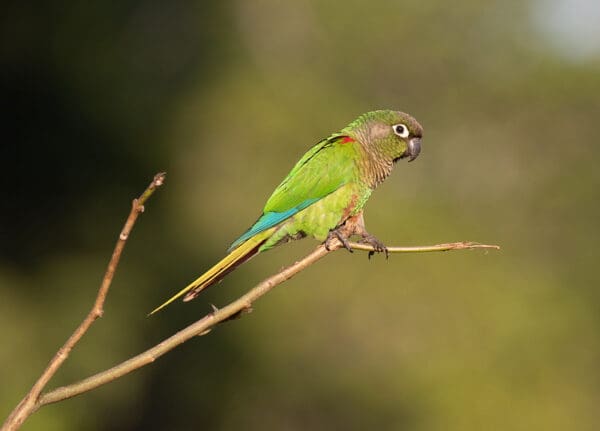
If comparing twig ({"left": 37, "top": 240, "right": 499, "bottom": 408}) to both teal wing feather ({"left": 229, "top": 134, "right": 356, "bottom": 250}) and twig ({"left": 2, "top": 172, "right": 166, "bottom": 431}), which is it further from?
teal wing feather ({"left": 229, "top": 134, "right": 356, "bottom": 250})

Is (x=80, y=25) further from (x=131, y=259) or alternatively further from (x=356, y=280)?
(x=356, y=280)

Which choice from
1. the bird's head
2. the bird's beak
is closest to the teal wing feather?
the bird's head

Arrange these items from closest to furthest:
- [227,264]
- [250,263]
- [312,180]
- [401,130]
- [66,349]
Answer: [66,349] < [227,264] < [312,180] < [401,130] < [250,263]

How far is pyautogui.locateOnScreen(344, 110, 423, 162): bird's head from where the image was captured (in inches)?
124

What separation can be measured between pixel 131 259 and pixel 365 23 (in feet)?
A: 21.5

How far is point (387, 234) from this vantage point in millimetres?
8281

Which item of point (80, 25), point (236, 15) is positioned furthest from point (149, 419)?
point (236, 15)

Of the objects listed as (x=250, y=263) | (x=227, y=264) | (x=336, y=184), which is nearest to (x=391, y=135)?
(x=336, y=184)

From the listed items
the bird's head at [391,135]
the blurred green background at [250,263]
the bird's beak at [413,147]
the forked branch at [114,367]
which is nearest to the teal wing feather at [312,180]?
the bird's head at [391,135]

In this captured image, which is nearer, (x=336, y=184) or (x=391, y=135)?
(x=336, y=184)

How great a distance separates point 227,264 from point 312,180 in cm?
71

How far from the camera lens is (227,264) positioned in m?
2.36

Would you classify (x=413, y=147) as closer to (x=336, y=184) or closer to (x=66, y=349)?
(x=336, y=184)

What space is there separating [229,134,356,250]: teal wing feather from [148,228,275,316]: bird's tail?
66 millimetres
